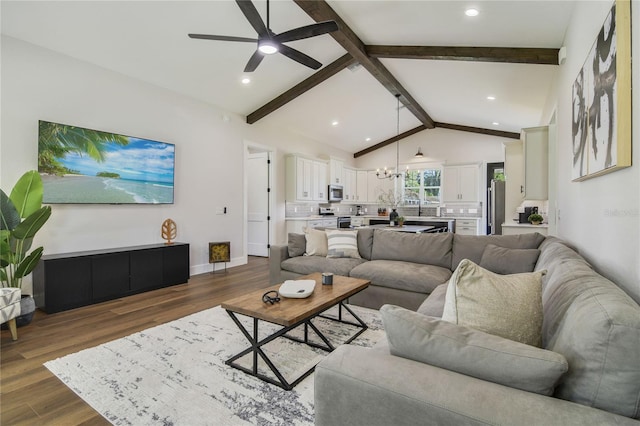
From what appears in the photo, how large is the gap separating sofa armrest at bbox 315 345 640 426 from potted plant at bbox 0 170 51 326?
10.8 ft

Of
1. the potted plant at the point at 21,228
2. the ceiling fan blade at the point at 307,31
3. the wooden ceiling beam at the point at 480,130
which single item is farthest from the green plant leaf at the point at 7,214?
the wooden ceiling beam at the point at 480,130

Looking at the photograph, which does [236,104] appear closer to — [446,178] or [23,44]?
[23,44]

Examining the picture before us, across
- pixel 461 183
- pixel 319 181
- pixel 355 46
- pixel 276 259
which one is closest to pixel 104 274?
pixel 276 259

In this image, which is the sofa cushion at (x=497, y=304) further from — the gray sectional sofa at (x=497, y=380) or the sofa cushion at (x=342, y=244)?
the sofa cushion at (x=342, y=244)

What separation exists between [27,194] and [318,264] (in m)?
3.04

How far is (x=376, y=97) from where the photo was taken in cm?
635

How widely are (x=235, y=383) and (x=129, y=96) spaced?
404cm

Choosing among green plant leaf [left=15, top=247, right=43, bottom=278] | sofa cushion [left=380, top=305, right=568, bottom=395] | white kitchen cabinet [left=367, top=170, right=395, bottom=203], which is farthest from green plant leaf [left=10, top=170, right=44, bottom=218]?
white kitchen cabinet [left=367, top=170, right=395, bottom=203]

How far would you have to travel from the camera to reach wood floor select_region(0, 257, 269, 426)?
5.78ft

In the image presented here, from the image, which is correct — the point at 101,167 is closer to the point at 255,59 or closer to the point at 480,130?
the point at 255,59

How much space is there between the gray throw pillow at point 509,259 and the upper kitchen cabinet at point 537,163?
1.47 meters

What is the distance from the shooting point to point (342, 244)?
3.95 meters

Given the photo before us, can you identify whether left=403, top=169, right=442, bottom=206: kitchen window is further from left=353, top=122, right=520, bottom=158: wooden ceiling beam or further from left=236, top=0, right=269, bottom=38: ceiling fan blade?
left=236, top=0, right=269, bottom=38: ceiling fan blade

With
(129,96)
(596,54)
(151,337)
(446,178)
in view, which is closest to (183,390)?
(151,337)
